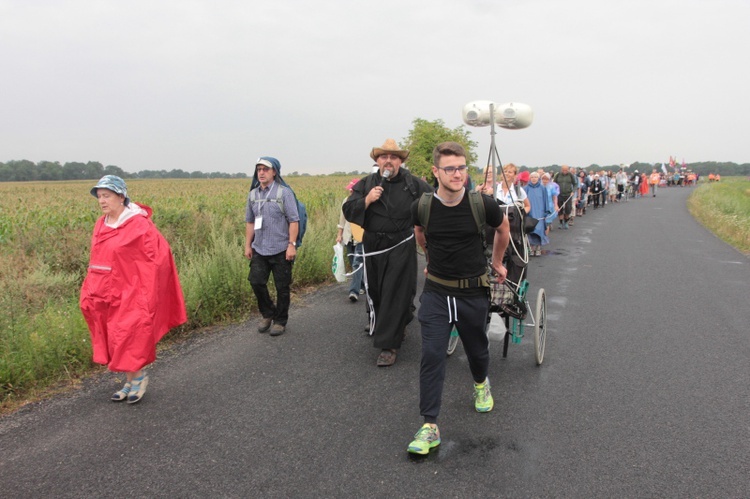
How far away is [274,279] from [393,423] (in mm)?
2855

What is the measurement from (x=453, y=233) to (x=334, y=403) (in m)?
1.78

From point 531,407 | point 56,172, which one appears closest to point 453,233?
point 531,407

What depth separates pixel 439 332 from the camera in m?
3.67

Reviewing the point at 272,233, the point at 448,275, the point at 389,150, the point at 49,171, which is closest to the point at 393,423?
the point at 448,275

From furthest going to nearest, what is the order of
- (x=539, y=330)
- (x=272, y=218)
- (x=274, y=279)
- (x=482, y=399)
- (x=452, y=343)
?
(x=274, y=279)
(x=272, y=218)
(x=452, y=343)
(x=539, y=330)
(x=482, y=399)

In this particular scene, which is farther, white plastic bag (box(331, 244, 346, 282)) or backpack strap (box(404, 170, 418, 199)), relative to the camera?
white plastic bag (box(331, 244, 346, 282))

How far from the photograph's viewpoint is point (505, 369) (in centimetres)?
514

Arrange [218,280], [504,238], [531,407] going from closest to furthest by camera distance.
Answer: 1. [504,238]
2. [531,407]
3. [218,280]

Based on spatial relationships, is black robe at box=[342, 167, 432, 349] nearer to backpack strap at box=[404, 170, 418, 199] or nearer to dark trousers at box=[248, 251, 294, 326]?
backpack strap at box=[404, 170, 418, 199]

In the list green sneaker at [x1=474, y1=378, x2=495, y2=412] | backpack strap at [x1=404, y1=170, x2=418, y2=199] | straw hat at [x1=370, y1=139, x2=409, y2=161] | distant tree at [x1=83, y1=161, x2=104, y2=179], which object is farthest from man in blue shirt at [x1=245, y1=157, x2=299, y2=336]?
distant tree at [x1=83, y1=161, x2=104, y2=179]

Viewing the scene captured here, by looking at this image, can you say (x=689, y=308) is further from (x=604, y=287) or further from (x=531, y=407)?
(x=531, y=407)

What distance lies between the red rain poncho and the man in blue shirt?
75.7 inches

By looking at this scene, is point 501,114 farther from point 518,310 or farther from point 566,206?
point 566,206

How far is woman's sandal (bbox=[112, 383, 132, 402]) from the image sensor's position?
4418 millimetres
